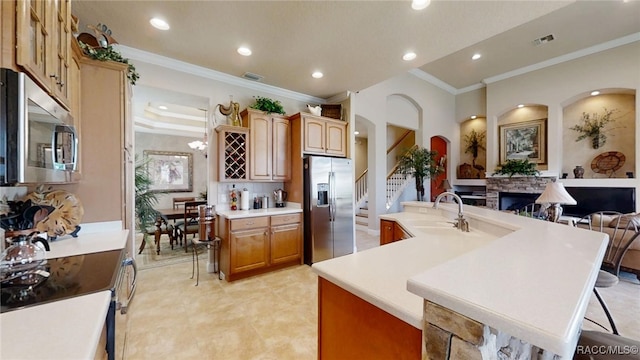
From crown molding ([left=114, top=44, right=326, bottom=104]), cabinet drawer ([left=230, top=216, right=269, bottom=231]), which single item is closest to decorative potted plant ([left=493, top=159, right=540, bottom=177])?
crown molding ([left=114, top=44, right=326, bottom=104])

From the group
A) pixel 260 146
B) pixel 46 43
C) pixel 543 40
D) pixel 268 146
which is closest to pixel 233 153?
pixel 260 146

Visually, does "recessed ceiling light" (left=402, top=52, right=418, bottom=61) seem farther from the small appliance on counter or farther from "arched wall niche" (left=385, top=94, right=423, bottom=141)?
"arched wall niche" (left=385, top=94, right=423, bottom=141)

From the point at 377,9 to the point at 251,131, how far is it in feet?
7.53

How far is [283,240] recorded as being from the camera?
3768 mm

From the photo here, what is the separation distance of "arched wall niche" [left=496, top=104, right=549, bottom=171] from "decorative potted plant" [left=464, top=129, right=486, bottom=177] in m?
0.57

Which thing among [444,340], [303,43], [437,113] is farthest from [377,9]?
[437,113]

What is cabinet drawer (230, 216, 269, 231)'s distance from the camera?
10.8 ft

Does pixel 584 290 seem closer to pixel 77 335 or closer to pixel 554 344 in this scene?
pixel 554 344

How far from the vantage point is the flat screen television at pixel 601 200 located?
529 centimetres

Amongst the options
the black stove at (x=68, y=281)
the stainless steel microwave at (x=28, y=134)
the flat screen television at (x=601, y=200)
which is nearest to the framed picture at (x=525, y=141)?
the flat screen television at (x=601, y=200)

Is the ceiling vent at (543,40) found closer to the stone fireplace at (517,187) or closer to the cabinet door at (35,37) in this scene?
the stone fireplace at (517,187)

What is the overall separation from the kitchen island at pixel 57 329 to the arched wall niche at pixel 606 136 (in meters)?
8.77

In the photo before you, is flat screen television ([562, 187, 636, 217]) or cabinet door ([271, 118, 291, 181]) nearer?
cabinet door ([271, 118, 291, 181])

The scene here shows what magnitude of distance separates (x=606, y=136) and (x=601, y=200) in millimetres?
1571
